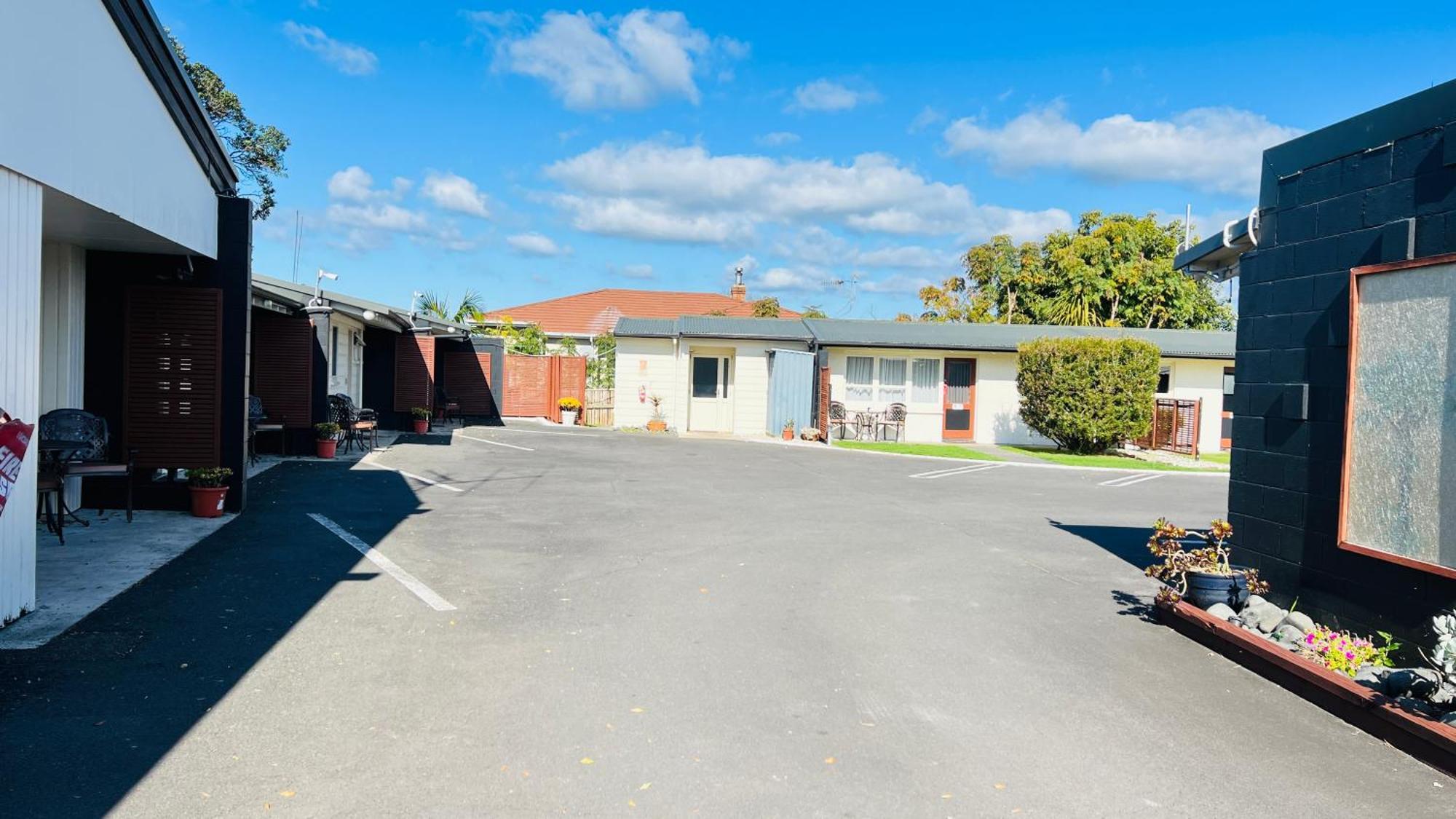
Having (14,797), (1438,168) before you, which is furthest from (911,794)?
(1438,168)

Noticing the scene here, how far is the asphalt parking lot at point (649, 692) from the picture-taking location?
3918mm

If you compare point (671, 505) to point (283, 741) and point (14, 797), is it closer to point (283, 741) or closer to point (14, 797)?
point (283, 741)

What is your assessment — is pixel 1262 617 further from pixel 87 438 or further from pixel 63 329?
pixel 63 329

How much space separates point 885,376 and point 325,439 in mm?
15075

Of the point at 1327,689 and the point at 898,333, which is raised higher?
the point at 898,333

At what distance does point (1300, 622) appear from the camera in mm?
6125

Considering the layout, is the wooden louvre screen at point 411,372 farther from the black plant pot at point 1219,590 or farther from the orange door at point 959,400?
the black plant pot at point 1219,590

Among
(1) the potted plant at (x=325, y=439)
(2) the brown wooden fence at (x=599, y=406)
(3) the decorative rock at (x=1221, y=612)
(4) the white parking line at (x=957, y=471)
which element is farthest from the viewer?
(2) the brown wooden fence at (x=599, y=406)

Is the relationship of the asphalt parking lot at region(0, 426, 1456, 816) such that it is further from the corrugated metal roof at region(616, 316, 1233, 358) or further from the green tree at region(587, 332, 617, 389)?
the green tree at region(587, 332, 617, 389)

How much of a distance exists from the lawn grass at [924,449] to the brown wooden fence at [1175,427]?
5100mm

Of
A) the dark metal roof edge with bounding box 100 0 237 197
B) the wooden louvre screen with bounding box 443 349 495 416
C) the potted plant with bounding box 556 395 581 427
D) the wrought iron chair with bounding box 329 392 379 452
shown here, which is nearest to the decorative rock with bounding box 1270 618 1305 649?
the dark metal roof edge with bounding box 100 0 237 197

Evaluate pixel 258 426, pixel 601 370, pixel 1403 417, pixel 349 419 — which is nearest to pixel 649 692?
pixel 1403 417

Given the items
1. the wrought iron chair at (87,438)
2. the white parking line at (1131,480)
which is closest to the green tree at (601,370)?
the white parking line at (1131,480)

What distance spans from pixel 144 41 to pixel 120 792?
22.8ft
